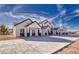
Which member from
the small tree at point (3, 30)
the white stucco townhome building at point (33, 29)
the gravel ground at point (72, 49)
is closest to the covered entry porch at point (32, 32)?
the white stucco townhome building at point (33, 29)

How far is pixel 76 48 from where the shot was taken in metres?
1.71

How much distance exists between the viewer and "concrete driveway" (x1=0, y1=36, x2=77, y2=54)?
5.64 ft

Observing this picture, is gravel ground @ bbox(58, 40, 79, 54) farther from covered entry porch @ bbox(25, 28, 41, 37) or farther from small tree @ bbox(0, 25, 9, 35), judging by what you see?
small tree @ bbox(0, 25, 9, 35)

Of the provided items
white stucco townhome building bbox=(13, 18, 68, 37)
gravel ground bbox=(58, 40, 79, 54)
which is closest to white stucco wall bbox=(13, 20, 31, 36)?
white stucco townhome building bbox=(13, 18, 68, 37)

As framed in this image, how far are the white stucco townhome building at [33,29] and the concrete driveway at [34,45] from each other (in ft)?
0.19

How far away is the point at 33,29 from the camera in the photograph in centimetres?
180

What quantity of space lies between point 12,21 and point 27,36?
0.24m

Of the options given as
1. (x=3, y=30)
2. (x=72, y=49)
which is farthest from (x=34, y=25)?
(x=72, y=49)

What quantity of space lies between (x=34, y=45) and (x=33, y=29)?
0.18 meters

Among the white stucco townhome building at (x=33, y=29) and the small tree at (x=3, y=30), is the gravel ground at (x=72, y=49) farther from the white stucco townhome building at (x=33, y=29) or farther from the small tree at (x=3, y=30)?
the small tree at (x=3, y=30)

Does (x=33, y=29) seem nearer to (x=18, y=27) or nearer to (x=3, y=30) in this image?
(x=18, y=27)

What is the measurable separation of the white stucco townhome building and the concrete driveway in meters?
0.06
